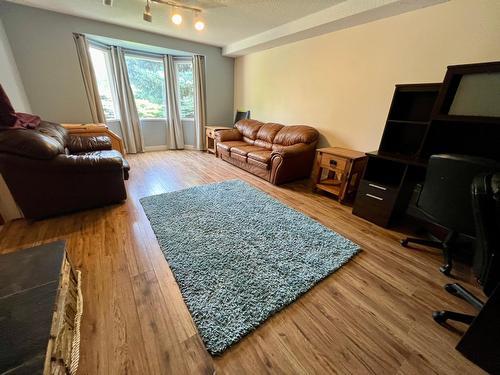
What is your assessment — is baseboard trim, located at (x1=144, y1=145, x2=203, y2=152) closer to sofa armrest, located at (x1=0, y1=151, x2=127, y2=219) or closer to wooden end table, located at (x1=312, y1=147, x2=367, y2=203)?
sofa armrest, located at (x1=0, y1=151, x2=127, y2=219)

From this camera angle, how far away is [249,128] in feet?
14.3

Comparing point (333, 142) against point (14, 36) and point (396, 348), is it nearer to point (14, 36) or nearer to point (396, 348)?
point (396, 348)

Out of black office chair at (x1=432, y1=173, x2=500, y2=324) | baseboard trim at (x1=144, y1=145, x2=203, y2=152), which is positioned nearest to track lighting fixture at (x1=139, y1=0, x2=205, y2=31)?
baseboard trim at (x1=144, y1=145, x2=203, y2=152)

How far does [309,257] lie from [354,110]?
7.44 ft

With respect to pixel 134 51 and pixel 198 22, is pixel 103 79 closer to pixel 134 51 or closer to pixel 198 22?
pixel 134 51

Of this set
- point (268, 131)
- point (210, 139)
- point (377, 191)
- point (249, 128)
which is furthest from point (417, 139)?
point (210, 139)

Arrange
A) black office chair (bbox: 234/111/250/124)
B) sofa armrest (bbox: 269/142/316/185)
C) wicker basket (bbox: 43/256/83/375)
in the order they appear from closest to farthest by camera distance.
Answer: wicker basket (bbox: 43/256/83/375), sofa armrest (bbox: 269/142/316/185), black office chair (bbox: 234/111/250/124)

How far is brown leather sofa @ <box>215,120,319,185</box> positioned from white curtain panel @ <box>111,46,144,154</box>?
194 cm

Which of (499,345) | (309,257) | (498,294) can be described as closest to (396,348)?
(499,345)

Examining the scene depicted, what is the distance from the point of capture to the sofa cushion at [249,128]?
4254 millimetres

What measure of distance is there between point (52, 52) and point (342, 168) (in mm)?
4860

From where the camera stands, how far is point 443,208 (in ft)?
4.65

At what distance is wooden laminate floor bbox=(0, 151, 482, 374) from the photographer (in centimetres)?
99

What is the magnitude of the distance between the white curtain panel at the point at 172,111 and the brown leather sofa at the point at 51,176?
2789mm
